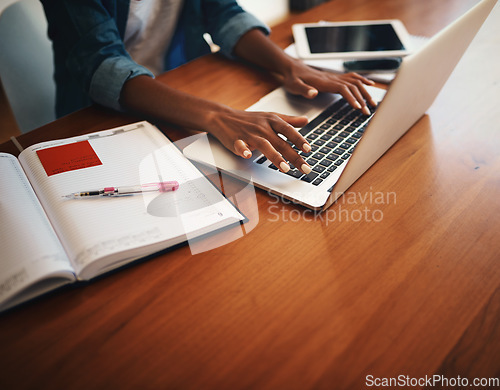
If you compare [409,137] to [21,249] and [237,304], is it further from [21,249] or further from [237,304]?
[21,249]

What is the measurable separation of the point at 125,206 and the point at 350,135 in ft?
1.38

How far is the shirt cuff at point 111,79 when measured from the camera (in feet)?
2.63

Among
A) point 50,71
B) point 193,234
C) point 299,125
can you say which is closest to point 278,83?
point 299,125

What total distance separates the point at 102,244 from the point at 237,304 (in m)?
0.19

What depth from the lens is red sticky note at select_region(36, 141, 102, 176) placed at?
→ 62cm

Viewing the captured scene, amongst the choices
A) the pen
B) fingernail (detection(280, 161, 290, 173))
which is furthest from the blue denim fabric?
fingernail (detection(280, 161, 290, 173))

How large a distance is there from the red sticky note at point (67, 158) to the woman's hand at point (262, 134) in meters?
0.21

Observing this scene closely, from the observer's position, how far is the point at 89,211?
1.78 ft

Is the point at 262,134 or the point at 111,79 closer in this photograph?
the point at 262,134

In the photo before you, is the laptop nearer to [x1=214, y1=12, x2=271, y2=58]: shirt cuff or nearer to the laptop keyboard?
the laptop keyboard

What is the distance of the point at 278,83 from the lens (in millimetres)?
924

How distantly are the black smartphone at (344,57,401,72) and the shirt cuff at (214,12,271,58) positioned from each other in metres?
0.28

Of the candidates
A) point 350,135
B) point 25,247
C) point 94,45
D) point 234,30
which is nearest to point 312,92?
point 350,135

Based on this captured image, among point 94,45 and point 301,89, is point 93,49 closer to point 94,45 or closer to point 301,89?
point 94,45
